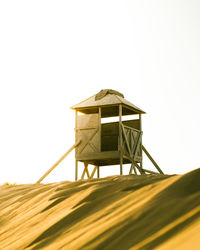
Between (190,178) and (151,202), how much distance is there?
1.35ft

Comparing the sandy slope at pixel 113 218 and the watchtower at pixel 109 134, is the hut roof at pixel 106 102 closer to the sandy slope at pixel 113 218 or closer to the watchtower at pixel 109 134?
the watchtower at pixel 109 134

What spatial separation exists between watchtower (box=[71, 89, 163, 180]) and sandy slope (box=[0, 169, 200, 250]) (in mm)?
10683

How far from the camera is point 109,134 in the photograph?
1692cm

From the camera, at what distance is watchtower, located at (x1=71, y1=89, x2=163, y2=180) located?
15.3 metres

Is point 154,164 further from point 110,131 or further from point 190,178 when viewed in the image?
point 190,178

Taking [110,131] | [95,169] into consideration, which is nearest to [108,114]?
[110,131]

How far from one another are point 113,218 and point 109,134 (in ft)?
45.6

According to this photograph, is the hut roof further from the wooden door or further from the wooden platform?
the wooden platform

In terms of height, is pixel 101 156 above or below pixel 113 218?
below

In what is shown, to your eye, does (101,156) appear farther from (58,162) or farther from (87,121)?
(58,162)

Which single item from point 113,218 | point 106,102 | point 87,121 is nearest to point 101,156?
point 87,121

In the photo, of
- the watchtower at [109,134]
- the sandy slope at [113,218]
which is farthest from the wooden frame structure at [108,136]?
the sandy slope at [113,218]

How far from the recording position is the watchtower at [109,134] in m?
15.3

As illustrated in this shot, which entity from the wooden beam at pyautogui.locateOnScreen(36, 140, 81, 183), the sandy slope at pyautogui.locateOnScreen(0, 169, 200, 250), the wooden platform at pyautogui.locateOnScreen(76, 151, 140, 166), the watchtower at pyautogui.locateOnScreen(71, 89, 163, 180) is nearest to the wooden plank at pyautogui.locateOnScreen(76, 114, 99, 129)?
the watchtower at pyautogui.locateOnScreen(71, 89, 163, 180)
